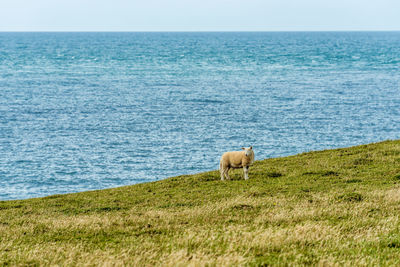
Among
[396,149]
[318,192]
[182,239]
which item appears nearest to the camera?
[182,239]

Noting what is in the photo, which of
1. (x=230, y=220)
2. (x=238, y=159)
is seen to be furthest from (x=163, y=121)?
(x=230, y=220)

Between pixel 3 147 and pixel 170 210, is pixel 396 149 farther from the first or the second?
pixel 3 147

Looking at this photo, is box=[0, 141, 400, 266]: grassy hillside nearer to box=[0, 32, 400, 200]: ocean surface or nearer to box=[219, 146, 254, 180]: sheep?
box=[219, 146, 254, 180]: sheep

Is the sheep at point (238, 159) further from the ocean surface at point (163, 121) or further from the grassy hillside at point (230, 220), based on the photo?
the ocean surface at point (163, 121)

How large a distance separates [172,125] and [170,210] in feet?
148

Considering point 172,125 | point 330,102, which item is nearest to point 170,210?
point 172,125

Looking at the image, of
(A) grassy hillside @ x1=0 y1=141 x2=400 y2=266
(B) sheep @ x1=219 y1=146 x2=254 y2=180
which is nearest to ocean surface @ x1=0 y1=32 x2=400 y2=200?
(A) grassy hillside @ x1=0 y1=141 x2=400 y2=266

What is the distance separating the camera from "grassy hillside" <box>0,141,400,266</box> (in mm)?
11492

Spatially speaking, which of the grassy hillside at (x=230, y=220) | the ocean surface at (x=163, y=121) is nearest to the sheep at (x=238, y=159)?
the grassy hillside at (x=230, y=220)

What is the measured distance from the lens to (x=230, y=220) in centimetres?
1702

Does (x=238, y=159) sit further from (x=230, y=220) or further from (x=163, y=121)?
(x=163, y=121)

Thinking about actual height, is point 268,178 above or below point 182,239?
below

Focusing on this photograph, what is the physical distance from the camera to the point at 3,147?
52469 mm

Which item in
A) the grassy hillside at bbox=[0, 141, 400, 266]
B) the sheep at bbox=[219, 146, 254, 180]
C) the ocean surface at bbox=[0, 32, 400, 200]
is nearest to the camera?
the grassy hillside at bbox=[0, 141, 400, 266]
